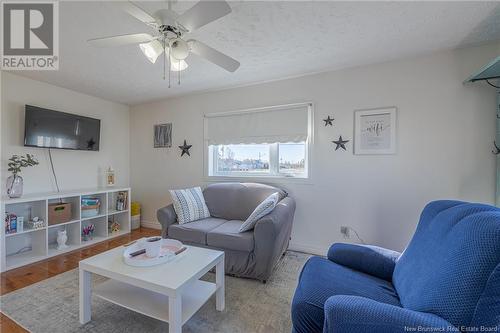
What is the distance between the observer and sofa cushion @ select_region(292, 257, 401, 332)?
1.10 meters

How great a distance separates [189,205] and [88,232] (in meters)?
1.84

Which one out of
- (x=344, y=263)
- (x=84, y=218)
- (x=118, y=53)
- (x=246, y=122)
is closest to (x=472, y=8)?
(x=344, y=263)

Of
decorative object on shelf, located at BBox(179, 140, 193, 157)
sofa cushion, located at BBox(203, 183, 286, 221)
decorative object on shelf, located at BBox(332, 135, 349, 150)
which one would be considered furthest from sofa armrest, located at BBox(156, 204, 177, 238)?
decorative object on shelf, located at BBox(332, 135, 349, 150)

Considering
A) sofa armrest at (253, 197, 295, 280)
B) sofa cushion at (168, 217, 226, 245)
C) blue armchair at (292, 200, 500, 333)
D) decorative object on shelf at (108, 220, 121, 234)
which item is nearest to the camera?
blue armchair at (292, 200, 500, 333)

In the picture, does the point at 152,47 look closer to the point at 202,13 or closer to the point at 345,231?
the point at 202,13

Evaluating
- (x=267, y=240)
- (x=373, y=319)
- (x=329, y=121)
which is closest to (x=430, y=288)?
(x=373, y=319)

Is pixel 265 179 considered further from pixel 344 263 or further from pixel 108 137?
pixel 108 137

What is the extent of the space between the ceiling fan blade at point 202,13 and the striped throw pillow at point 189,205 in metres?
1.82

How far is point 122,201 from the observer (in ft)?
11.6

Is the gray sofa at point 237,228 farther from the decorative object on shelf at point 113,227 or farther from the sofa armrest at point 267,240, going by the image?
the decorative object on shelf at point 113,227

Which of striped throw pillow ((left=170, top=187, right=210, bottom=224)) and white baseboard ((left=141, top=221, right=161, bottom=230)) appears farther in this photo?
white baseboard ((left=141, top=221, right=161, bottom=230))

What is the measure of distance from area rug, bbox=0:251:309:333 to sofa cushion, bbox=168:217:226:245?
1.72ft

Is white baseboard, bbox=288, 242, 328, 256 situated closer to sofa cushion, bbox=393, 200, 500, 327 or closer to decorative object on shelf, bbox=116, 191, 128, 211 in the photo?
sofa cushion, bbox=393, 200, 500, 327

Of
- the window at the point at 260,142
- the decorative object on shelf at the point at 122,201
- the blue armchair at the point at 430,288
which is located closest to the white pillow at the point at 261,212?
the blue armchair at the point at 430,288
